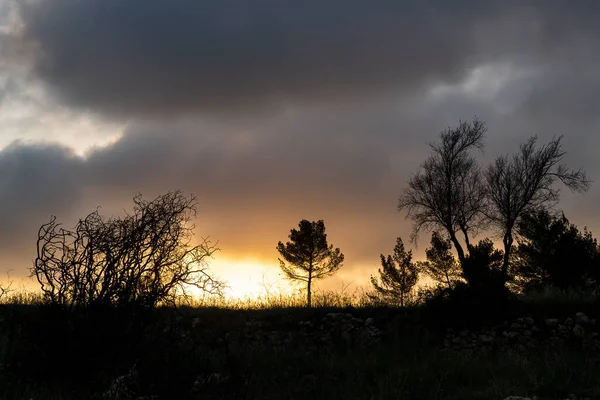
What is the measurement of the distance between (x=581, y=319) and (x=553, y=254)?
21186 millimetres

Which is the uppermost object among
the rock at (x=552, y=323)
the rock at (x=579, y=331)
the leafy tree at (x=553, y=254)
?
the leafy tree at (x=553, y=254)

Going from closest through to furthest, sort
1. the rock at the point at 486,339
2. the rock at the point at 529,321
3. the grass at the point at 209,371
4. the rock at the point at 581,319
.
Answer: the grass at the point at 209,371 → the rock at the point at 486,339 → the rock at the point at 581,319 → the rock at the point at 529,321

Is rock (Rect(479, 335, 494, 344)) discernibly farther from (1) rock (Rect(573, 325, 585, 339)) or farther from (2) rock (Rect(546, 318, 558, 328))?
(1) rock (Rect(573, 325, 585, 339))

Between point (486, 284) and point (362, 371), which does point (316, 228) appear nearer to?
point (486, 284)

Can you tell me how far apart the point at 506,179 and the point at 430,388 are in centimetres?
2863

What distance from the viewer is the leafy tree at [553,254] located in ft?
110

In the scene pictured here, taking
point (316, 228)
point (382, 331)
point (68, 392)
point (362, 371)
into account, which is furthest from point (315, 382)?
point (316, 228)

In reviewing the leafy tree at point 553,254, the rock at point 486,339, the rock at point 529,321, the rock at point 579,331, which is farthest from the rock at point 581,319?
the leafy tree at point 553,254

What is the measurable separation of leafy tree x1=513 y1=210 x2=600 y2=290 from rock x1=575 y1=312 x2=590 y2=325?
1893 cm

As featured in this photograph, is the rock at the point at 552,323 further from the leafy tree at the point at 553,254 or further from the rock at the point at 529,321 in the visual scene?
the leafy tree at the point at 553,254

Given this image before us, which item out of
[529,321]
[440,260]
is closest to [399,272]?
[440,260]

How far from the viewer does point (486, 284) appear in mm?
16047

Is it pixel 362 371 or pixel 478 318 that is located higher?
pixel 478 318

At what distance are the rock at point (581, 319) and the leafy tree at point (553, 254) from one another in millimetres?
18930
